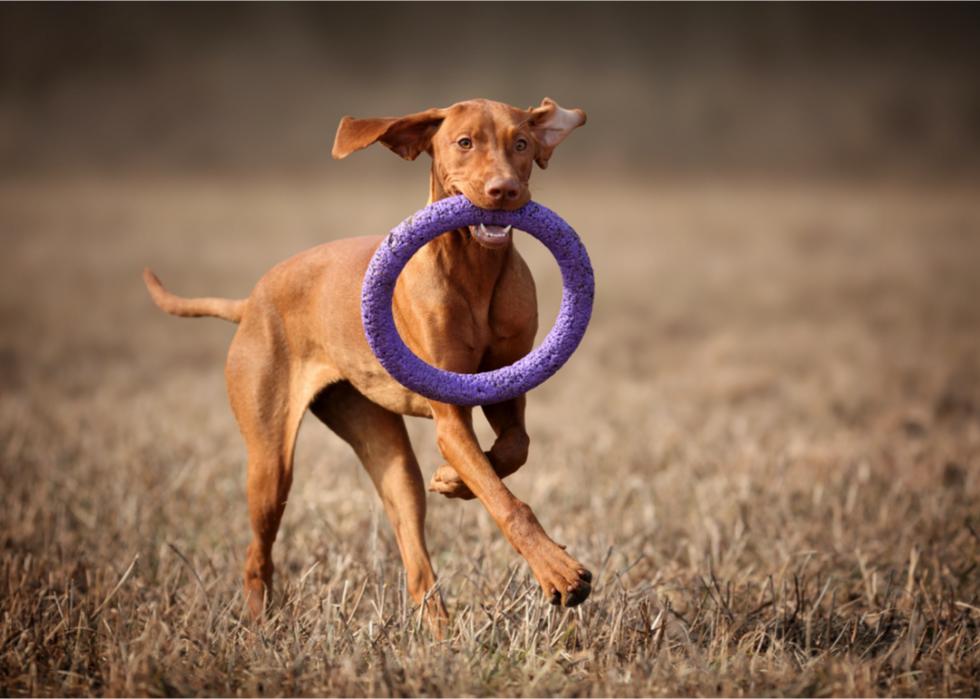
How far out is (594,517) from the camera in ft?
19.1

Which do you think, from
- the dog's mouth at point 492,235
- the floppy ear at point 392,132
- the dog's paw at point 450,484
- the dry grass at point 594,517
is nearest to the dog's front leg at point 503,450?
the dog's paw at point 450,484

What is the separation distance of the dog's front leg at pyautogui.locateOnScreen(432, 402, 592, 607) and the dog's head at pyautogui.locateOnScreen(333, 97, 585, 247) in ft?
2.13

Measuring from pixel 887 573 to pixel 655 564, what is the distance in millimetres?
945

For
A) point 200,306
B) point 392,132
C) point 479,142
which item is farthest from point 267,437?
point 479,142

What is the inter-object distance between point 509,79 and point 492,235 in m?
40.1

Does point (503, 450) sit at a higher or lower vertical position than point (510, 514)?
higher

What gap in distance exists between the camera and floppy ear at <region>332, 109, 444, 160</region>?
13.8ft

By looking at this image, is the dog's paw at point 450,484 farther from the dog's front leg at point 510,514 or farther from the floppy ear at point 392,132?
the floppy ear at point 392,132

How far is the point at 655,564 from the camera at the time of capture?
5152 millimetres

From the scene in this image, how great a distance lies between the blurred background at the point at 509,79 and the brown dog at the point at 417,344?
30.9m

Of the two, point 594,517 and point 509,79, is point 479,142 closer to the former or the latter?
point 594,517

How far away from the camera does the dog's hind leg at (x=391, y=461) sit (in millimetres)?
4676

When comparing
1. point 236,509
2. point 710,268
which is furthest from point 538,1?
point 236,509

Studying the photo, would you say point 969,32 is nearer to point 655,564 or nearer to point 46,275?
point 46,275
